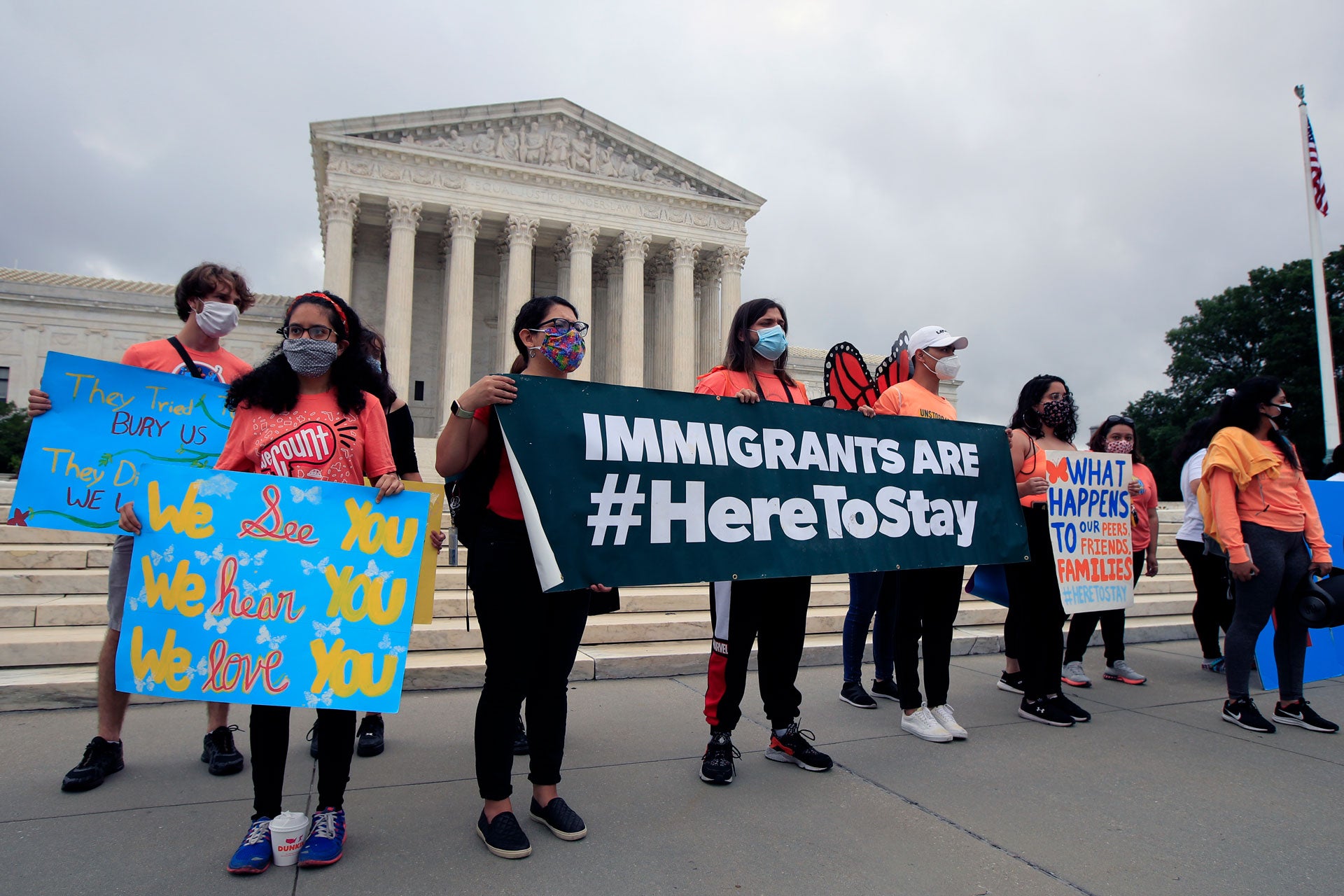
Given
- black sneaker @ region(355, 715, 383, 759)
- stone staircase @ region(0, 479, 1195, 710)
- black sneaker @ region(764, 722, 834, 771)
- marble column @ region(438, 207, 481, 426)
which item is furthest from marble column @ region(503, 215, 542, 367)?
black sneaker @ region(764, 722, 834, 771)

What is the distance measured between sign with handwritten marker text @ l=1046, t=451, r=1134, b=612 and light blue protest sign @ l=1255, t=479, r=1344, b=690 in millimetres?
835

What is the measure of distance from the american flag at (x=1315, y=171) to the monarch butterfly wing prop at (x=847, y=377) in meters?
18.5

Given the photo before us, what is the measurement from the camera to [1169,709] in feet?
16.2

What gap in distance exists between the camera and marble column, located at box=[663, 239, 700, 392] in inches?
1380

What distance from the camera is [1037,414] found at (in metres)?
5.00

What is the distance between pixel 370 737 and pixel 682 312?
1291 inches

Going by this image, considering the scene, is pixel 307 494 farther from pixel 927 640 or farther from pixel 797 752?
pixel 927 640

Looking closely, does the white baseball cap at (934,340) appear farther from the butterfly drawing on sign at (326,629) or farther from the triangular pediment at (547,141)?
the triangular pediment at (547,141)

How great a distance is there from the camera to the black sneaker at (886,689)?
513cm

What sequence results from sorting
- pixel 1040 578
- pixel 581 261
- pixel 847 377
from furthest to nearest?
pixel 581 261 < pixel 847 377 < pixel 1040 578

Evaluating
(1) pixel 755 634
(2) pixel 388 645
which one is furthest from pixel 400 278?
(2) pixel 388 645

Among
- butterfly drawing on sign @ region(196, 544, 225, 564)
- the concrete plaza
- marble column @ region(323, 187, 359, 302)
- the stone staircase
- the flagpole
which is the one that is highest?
marble column @ region(323, 187, 359, 302)

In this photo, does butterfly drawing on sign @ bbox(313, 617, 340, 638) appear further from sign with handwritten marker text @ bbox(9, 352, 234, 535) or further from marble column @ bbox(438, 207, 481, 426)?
marble column @ bbox(438, 207, 481, 426)

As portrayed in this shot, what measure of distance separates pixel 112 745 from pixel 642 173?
Answer: 116ft
